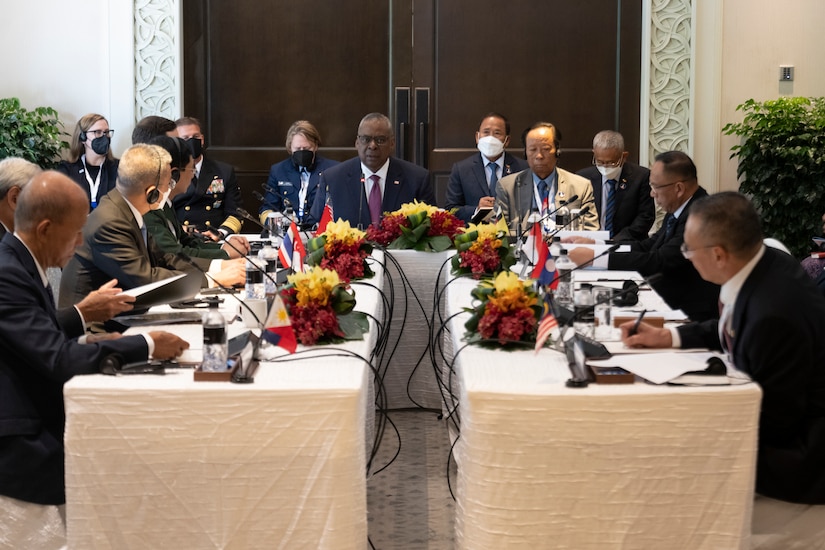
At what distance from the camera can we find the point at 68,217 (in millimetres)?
2963

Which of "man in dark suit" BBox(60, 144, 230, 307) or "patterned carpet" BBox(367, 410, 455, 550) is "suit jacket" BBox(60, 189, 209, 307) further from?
"patterned carpet" BBox(367, 410, 455, 550)

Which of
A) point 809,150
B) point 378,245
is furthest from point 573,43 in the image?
point 378,245

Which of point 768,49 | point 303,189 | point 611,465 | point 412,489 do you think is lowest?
point 412,489

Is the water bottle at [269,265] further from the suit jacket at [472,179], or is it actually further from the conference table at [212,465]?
the suit jacket at [472,179]

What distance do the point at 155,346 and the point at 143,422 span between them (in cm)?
34

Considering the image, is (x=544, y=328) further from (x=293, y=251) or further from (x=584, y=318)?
(x=293, y=251)

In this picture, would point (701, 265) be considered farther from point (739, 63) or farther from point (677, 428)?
point (739, 63)

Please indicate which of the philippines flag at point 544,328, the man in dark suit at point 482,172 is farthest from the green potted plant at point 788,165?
the philippines flag at point 544,328

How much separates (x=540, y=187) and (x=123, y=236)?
2792 mm

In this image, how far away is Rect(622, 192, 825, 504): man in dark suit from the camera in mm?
2754

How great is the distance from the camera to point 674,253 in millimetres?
4574

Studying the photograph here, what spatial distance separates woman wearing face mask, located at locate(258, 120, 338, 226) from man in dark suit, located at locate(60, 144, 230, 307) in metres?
3.03

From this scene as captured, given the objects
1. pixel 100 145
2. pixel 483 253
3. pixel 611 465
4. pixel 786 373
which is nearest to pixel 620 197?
pixel 483 253

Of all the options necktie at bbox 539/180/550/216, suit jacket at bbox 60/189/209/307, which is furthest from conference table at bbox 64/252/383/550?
necktie at bbox 539/180/550/216
